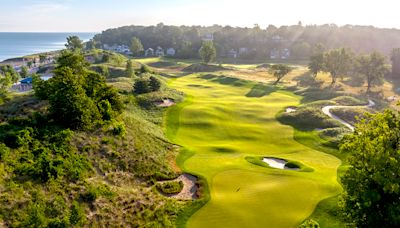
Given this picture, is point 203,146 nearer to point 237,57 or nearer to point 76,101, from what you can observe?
point 76,101

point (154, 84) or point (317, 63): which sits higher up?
point (317, 63)

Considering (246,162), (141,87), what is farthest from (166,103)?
(246,162)

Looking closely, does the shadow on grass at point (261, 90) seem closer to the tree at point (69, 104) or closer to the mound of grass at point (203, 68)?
the mound of grass at point (203, 68)

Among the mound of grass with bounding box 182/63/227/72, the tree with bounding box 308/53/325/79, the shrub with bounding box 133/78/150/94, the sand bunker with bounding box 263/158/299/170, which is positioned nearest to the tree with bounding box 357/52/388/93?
the tree with bounding box 308/53/325/79

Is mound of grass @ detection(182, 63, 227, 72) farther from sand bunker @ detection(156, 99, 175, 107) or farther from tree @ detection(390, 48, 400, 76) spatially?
sand bunker @ detection(156, 99, 175, 107)

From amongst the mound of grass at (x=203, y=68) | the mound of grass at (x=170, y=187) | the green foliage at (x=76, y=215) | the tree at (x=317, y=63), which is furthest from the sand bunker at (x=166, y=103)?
the mound of grass at (x=203, y=68)

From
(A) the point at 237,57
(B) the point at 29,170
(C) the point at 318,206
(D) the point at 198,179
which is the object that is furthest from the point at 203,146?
(A) the point at 237,57

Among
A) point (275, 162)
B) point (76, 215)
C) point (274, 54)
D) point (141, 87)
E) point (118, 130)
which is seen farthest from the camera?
point (274, 54)

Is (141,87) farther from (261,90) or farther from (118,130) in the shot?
(261,90)
